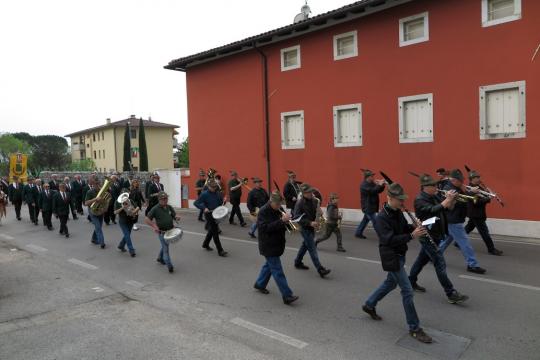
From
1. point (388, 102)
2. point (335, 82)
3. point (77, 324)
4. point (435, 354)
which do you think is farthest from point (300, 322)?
point (335, 82)

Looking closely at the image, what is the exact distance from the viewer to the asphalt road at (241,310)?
195 inches

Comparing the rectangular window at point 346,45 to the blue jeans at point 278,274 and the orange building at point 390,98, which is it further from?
the blue jeans at point 278,274

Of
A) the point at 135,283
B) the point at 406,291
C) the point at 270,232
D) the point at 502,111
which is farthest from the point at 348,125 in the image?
the point at 406,291

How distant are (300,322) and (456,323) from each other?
204cm

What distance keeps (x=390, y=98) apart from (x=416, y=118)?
1104 mm

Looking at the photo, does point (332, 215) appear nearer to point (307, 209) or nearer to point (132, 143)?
point (307, 209)

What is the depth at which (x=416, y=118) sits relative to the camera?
13.3 meters

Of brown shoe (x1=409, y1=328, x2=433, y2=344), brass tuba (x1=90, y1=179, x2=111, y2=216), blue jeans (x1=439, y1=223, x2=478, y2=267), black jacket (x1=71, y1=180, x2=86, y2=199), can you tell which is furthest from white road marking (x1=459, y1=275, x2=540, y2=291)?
black jacket (x1=71, y1=180, x2=86, y2=199)

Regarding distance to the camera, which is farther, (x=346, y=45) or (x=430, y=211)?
(x=346, y=45)

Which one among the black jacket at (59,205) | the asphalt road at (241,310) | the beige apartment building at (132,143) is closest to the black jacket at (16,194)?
the black jacket at (59,205)

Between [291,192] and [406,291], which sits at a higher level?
[291,192]

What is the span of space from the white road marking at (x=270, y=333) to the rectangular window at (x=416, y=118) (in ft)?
30.8

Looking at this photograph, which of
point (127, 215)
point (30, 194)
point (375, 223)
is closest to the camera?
point (375, 223)

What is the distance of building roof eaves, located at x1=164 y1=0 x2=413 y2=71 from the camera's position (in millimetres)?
13461
